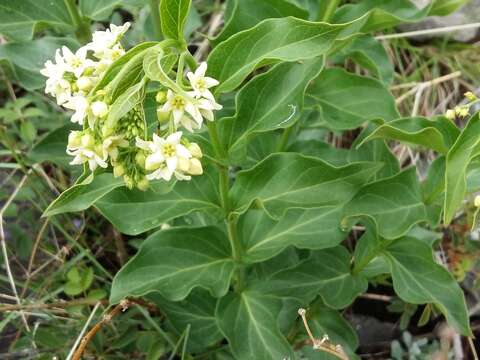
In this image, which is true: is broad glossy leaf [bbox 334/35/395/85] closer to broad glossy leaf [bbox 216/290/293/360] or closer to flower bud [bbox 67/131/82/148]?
broad glossy leaf [bbox 216/290/293/360]

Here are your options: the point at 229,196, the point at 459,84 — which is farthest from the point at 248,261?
the point at 459,84

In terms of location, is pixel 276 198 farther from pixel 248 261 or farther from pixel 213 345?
pixel 213 345

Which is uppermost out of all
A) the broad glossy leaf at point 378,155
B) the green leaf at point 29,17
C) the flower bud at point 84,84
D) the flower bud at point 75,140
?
the flower bud at point 84,84

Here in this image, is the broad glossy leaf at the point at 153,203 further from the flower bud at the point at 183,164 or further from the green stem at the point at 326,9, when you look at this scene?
the green stem at the point at 326,9

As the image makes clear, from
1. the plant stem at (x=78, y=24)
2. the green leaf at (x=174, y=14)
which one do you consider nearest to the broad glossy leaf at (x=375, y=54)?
the plant stem at (x=78, y=24)

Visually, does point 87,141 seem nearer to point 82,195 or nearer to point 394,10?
point 82,195

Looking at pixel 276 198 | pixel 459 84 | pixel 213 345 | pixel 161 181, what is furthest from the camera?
pixel 459 84

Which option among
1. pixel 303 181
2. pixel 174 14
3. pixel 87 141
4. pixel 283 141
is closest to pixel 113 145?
pixel 87 141
